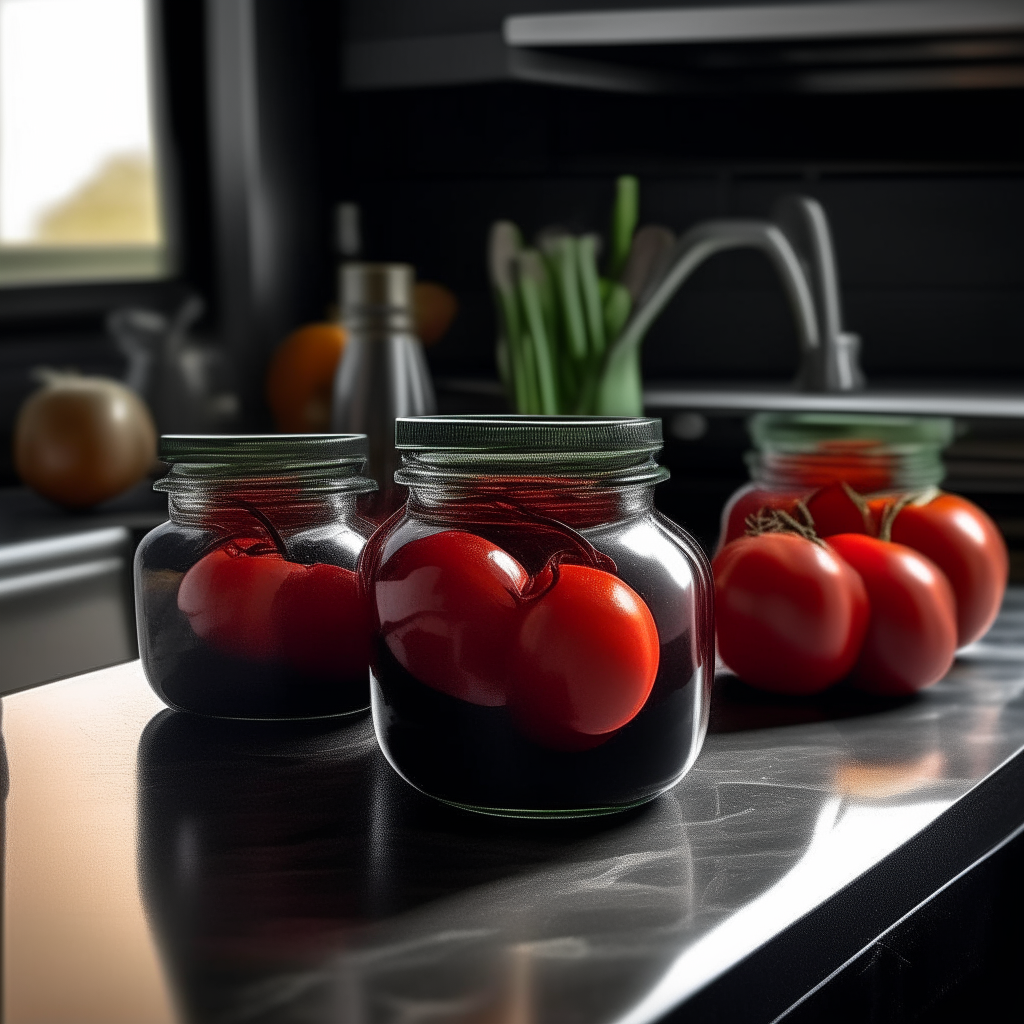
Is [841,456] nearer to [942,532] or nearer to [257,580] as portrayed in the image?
[942,532]

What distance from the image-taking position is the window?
83.0 inches

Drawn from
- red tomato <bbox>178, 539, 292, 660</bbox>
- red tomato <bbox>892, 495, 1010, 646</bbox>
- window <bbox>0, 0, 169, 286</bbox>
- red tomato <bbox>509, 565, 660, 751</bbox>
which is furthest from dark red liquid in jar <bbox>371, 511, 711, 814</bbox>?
window <bbox>0, 0, 169, 286</bbox>

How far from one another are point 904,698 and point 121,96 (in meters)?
1.79

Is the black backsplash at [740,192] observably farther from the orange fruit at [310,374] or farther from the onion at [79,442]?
the onion at [79,442]

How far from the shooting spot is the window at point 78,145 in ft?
6.92

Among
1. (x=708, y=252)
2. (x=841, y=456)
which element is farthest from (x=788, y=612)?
(x=708, y=252)

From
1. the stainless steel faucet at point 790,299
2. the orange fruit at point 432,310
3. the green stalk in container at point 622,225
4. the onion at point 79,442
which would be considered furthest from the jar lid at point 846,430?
the orange fruit at point 432,310

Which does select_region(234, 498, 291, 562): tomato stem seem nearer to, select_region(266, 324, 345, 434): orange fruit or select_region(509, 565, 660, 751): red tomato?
select_region(509, 565, 660, 751): red tomato

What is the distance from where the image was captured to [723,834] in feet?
1.99

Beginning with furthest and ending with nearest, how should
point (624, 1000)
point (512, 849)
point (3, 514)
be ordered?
point (3, 514), point (512, 849), point (624, 1000)

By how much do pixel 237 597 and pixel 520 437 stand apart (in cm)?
20

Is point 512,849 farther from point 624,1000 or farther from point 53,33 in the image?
point 53,33

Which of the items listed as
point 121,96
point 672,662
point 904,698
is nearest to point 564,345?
point 121,96

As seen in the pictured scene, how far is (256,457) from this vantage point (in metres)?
0.72
